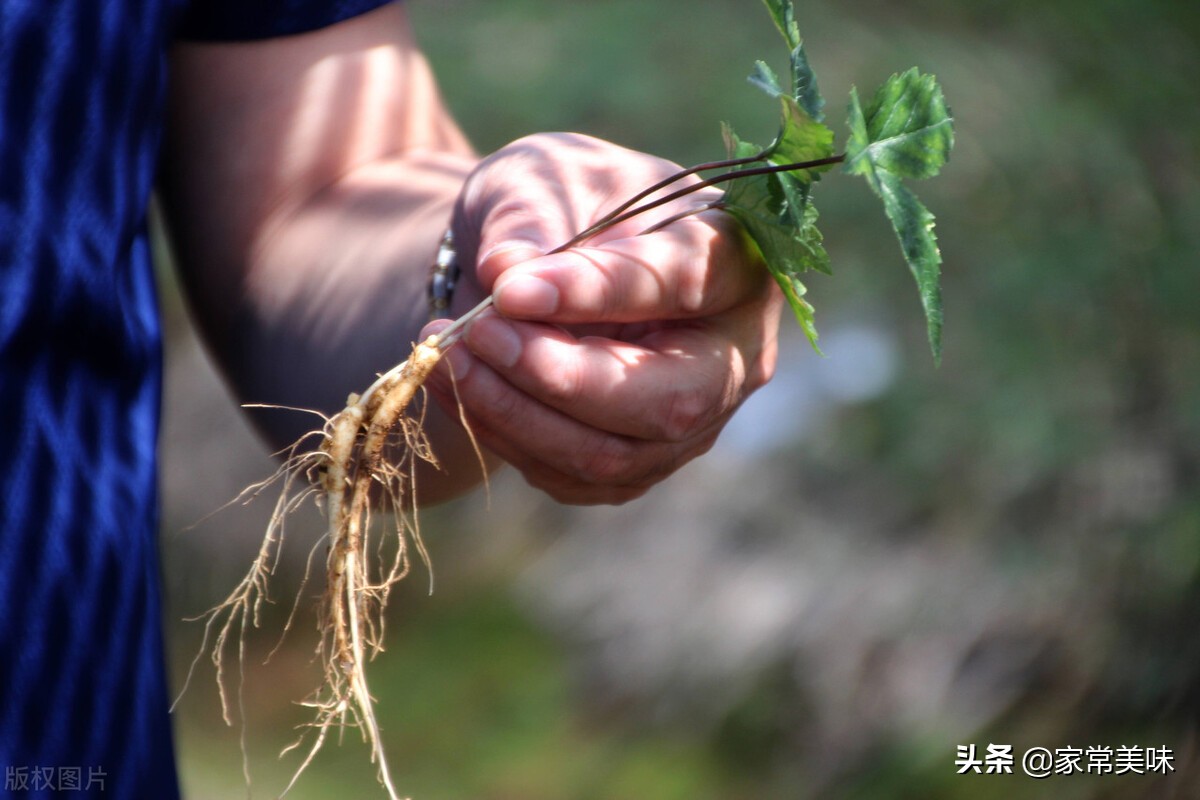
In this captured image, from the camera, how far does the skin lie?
820 mm

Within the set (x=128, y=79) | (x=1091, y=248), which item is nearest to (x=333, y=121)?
(x=128, y=79)

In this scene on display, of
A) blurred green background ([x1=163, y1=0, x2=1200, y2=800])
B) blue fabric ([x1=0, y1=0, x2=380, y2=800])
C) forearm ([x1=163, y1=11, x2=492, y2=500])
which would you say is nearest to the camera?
blue fabric ([x1=0, y1=0, x2=380, y2=800])

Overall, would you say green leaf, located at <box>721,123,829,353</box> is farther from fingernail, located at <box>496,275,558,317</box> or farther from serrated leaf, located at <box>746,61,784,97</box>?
fingernail, located at <box>496,275,558,317</box>

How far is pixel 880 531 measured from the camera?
2904 mm

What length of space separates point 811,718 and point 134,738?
2.18 metres

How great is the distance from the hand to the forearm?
127mm

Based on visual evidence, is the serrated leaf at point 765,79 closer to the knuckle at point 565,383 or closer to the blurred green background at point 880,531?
the knuckle at point 565,383

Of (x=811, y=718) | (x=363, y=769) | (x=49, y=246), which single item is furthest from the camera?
(x=363, y=769)

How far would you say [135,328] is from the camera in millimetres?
876

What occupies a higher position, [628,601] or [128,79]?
[128,79]

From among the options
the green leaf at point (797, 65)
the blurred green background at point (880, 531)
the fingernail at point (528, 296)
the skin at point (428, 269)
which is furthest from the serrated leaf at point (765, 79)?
the blurred green background at point (880, 531)

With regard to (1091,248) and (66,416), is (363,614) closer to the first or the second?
(66,416)

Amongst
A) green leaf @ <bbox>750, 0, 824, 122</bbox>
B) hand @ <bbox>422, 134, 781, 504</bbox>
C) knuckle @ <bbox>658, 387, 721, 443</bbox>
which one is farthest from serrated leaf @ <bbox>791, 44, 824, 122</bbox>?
knuckle @ <bbox>658, 387, 721, 443</bbox>

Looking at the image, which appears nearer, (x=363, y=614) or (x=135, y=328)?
(x=135, y=328)
